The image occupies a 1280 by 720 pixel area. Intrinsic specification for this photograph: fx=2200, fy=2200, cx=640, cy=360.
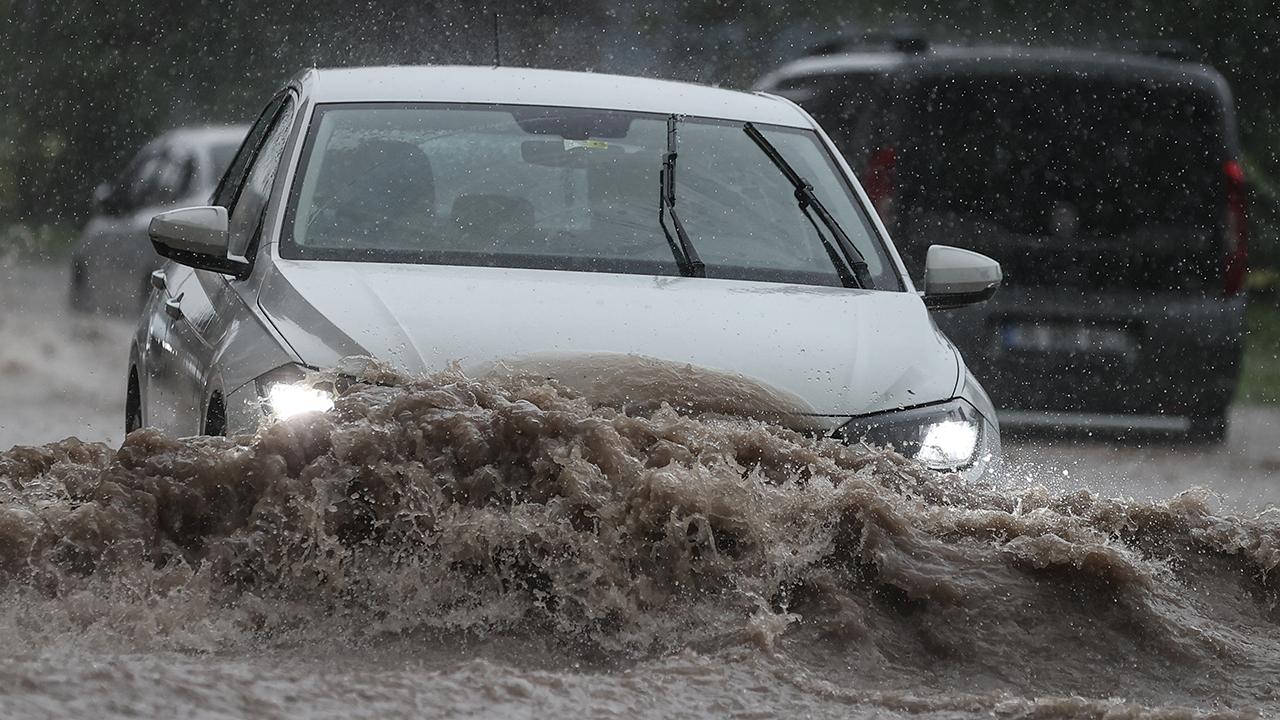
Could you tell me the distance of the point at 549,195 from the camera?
6.38 meters

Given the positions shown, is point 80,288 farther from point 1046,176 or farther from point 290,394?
point 290,394

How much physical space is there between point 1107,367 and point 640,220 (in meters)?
5.07

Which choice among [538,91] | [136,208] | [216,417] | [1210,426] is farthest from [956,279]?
[136,208]

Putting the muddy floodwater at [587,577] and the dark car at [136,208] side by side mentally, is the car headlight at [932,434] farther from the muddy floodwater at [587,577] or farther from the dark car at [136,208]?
the dark car at [136,208]

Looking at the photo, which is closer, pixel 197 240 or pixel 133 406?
pixel 197 240

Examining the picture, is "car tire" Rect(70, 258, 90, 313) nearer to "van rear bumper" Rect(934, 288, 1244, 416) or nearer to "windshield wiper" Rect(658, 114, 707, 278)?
"van rear bumper" Rect(934, 288, 1244, 416)

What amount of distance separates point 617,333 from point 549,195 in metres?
1.08

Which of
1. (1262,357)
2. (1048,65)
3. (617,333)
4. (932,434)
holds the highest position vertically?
(1048,65)

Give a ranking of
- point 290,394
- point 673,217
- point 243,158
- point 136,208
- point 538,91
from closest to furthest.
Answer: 1. point 290,394
2. point 673,217
3. point 538,91
4. point 243,158
5. point 136,208

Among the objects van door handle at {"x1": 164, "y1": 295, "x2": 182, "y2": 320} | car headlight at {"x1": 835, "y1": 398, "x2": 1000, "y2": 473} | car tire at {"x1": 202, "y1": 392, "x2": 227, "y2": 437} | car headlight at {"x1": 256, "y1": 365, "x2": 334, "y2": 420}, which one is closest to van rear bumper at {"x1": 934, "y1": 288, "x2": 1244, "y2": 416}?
van door handle at {"x1": 164, "y1": 295, "x2": 182, "y2": 320}

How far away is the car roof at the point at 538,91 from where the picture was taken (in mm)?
6723

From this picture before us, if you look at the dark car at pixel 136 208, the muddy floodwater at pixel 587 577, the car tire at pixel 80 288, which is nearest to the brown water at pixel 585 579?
the muddy floodwater at pixel 587 577

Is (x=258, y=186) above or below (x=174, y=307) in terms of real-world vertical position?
above

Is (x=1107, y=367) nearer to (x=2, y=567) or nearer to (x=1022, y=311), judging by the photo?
(x=1022, y=311)
